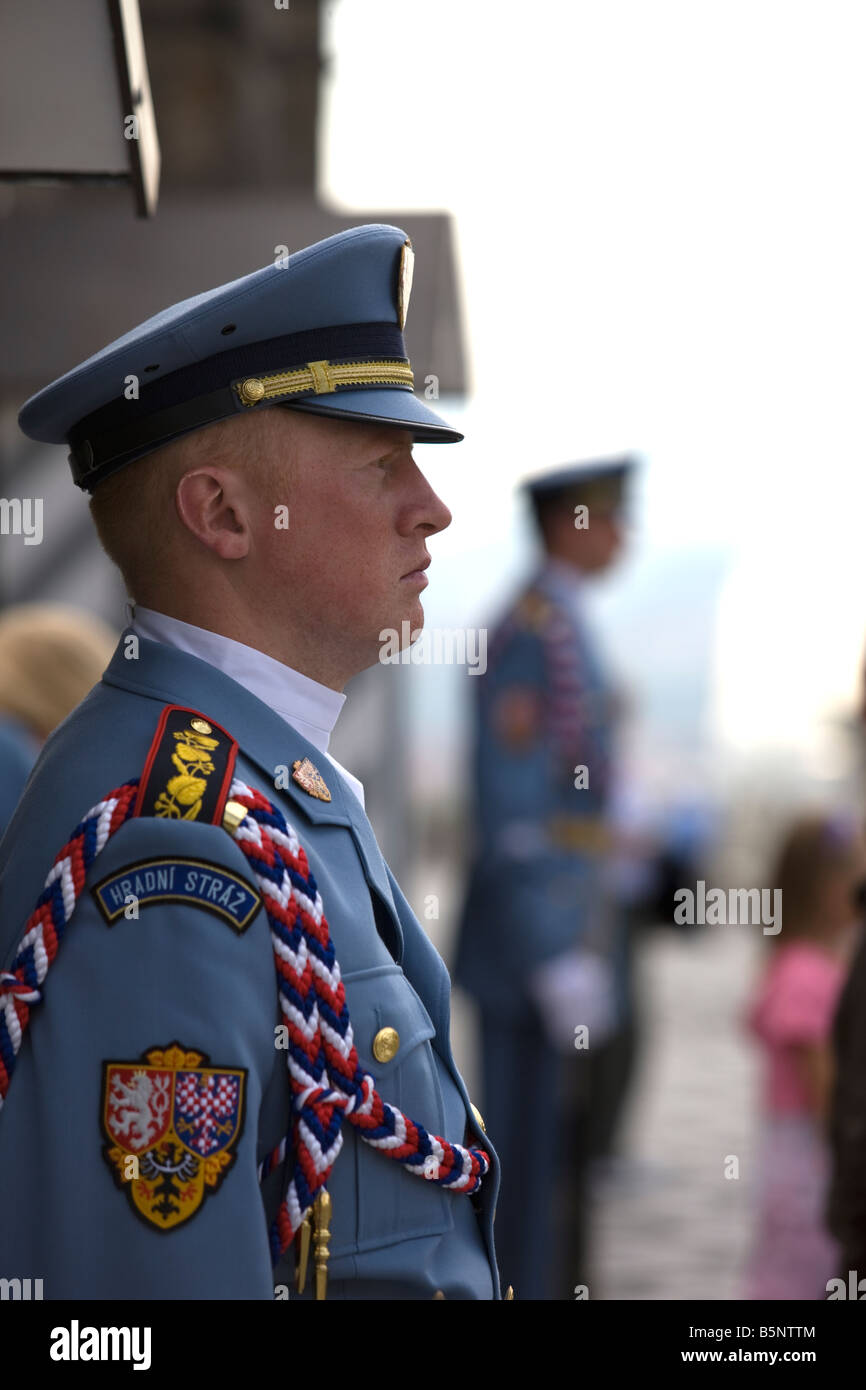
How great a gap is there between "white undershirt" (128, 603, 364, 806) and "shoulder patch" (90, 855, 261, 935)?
0.29m

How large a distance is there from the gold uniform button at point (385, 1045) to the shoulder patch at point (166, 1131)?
0.81 feet

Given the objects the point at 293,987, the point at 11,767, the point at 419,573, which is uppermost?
the point at 11,767

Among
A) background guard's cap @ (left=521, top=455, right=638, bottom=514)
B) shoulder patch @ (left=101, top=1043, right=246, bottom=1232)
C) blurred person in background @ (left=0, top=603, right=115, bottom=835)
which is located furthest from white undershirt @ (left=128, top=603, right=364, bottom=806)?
background guard's cap @ (left=521, top=455, right=638, bottom=514)

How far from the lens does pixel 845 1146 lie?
3.13m

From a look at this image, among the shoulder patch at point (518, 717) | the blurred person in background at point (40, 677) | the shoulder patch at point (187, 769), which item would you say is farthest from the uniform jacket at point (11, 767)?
the shoulder patch at point (187, 769)

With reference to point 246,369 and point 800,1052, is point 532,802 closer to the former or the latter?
point 800,1052

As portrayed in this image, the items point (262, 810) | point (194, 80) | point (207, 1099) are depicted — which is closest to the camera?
point (207, 1099)

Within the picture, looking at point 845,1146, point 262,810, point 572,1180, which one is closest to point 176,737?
point 262,810

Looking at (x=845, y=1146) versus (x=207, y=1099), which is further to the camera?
(x=845, y=1146)

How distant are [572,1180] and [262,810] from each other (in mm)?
4296

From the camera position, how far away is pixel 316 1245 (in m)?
1.82

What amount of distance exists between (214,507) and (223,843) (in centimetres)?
38

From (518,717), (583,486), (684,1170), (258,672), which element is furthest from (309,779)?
(684,1170)
